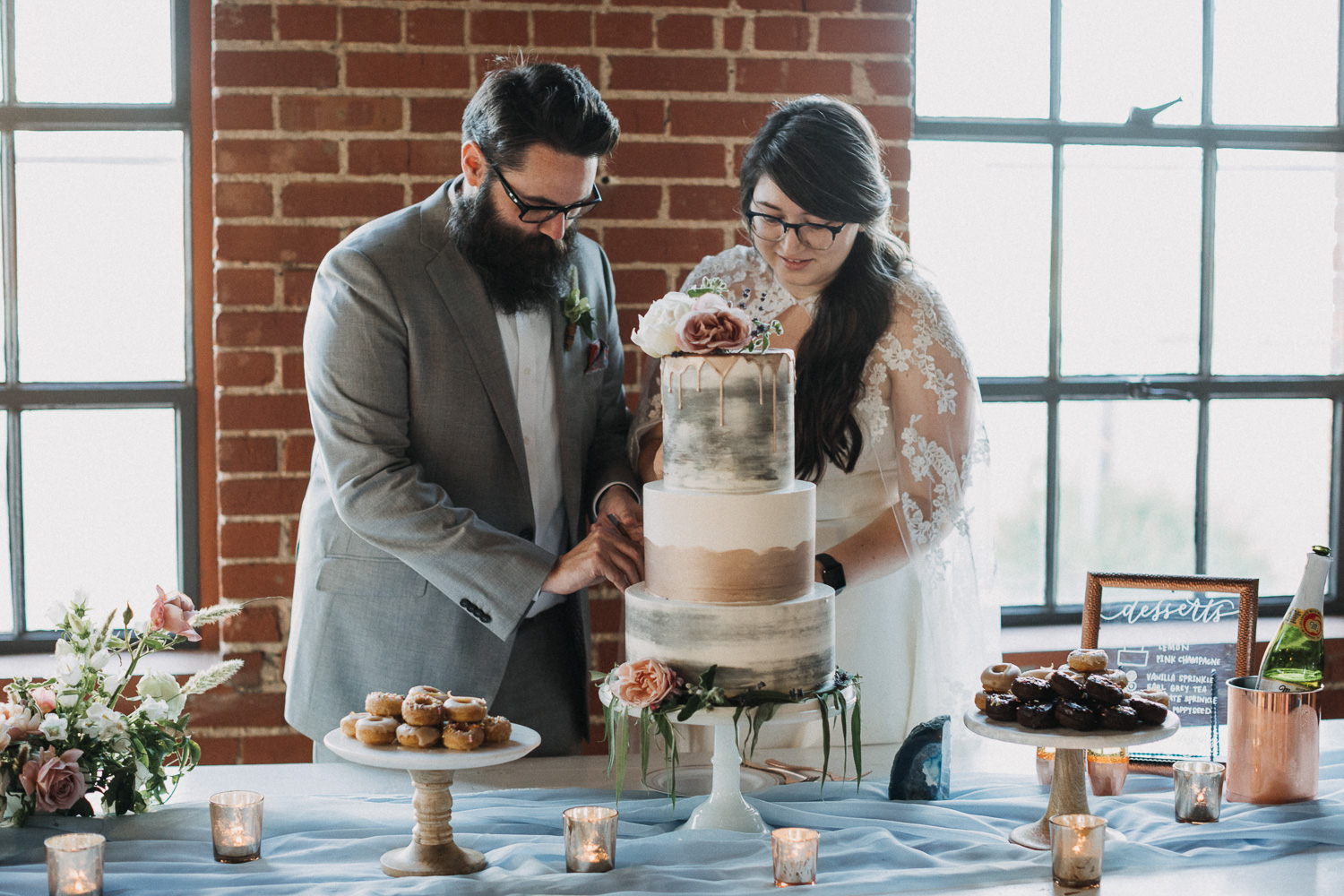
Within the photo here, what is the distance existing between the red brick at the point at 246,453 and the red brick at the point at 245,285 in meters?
0.32

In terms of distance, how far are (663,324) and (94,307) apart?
6.77 ft

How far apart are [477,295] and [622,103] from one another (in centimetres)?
88

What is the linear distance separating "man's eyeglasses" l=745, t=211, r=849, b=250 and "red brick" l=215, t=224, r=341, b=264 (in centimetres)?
108

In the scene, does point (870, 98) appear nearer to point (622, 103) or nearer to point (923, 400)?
point (622, 103)

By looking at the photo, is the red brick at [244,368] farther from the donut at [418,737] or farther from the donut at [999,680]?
the donut at [999,680]

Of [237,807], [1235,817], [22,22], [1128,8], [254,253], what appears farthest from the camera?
[1128,8]

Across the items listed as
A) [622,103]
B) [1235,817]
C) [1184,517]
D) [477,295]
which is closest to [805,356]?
[477,295]

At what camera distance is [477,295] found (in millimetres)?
2184

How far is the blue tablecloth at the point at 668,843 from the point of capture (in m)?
1.44

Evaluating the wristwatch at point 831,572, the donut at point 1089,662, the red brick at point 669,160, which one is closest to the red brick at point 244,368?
the red brick at point 669,160

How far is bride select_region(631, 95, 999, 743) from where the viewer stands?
2.25 metres

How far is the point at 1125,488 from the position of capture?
3.43m

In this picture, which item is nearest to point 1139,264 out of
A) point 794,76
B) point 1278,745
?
point 794,76

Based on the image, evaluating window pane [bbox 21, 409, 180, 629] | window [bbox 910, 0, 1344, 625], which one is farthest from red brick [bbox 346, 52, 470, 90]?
window [bbox 910, 0, 1344, 625]
